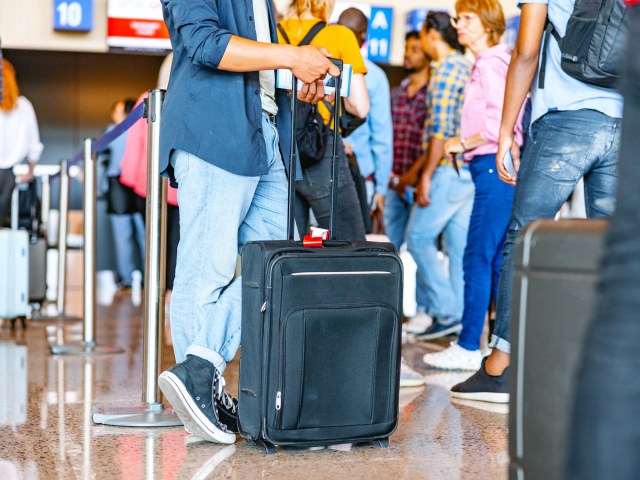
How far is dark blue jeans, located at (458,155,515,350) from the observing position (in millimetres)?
3672

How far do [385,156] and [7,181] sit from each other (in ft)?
9.12

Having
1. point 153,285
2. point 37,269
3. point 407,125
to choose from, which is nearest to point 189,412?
point 153,285

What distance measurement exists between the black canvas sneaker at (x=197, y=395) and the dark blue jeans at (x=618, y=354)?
1.34 meters

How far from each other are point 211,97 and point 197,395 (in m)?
0.70

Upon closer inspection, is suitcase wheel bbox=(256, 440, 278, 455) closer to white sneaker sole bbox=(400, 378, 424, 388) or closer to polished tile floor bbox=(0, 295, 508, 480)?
polished tile floor bbox=(0, 295, 508, 480)

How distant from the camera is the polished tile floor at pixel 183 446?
78.4 inches

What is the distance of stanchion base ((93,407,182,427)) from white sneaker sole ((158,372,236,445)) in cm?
27

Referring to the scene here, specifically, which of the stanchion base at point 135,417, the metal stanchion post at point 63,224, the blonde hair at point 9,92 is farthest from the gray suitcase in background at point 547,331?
the blonde hair at point 9,92

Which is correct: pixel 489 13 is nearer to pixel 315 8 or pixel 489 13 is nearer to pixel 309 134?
pixel 315 8

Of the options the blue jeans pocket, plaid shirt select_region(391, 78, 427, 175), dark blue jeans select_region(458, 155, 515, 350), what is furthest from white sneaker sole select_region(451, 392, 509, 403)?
plaid shirt select_region(391, 78, 427, 175)

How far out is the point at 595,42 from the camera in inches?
94.0

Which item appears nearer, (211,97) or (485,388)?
(211,97)

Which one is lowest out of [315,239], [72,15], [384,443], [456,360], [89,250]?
[456,360]

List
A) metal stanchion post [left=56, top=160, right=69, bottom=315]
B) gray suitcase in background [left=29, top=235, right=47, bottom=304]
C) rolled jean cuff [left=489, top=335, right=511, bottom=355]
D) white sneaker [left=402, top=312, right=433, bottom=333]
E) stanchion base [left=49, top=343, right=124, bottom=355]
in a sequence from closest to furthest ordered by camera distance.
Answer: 1. rolled jean cuff [left=489, top=335, right=511, bottom=355]
2. stanchion base [left=49, top=343, right=124, bottom=355]
3. white sneaker [left=402, top=312, right=433, bottom=333]
4. metal stanchion post [left=56, top=160, right=69, bottom=315]
5. gray suitcase in background [left=29, top=235, right=47, bottom=304]
